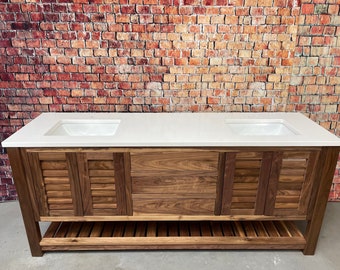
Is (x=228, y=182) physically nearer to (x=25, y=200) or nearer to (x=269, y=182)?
(x=269, y=182)

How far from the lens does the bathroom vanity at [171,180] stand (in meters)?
1.78

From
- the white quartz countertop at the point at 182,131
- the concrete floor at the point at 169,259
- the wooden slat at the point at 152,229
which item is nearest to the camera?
the white quartz countertop at the point at 182,131

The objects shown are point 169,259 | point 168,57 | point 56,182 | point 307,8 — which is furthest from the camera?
point 168,57

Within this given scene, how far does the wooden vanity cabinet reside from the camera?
180 cm

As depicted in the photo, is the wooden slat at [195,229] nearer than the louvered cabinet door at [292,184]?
No

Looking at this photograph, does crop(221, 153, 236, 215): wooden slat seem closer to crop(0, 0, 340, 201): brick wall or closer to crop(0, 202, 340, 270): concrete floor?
crop(0, 202, 340, 270): concrete floor

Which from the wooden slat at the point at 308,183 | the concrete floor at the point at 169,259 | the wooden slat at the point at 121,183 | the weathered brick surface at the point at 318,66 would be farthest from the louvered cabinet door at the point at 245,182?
the weathered brick surface at the point at 318,66

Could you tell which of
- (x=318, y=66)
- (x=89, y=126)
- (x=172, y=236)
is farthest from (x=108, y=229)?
(x=318, y=66)

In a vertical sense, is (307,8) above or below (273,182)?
above

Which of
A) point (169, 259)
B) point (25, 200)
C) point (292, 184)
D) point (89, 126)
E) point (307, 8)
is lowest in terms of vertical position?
point (169, 259)

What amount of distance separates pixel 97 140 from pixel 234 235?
1.30m

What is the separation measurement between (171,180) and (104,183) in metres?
0.46

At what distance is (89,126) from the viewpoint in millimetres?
2238

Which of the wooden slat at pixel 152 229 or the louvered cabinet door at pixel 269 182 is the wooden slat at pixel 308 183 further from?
the wooden slat at pixel 152 229
